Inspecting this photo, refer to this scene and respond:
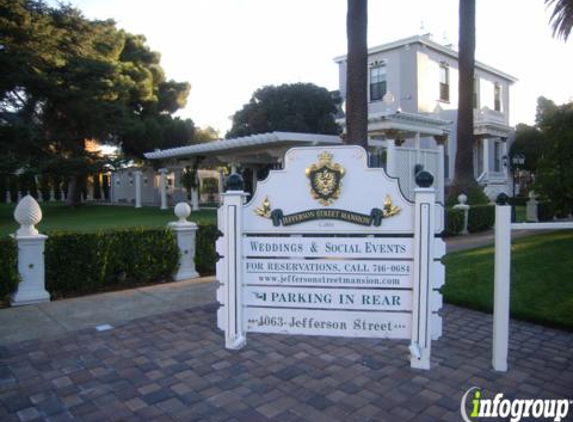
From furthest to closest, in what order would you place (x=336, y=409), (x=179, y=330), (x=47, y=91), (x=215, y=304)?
(x=47, y=91) < (x=215, y=304) < (x=179, y=330) < (x=336, y=409)

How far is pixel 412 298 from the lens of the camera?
4.03m

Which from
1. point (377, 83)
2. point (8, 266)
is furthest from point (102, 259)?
point (377, 83)

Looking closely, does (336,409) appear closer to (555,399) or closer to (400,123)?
(555,399)

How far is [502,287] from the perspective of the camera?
392 cm

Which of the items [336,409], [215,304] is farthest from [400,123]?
[336,409]

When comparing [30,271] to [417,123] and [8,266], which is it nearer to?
[8,266]

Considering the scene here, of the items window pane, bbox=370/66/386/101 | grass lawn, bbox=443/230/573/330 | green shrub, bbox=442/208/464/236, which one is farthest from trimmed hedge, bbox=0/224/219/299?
window pane, bbox=370/66/386/101

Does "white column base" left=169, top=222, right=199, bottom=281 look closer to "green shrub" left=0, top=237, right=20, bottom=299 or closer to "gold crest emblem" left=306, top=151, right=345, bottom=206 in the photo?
"green shrub" left=0, top=237, right=20, bottom=299

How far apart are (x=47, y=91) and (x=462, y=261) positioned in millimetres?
19838

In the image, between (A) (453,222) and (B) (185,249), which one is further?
(A) (453,222)

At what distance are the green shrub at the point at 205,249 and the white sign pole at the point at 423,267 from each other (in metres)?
4.67

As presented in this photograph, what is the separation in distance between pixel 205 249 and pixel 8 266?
294 centimetres

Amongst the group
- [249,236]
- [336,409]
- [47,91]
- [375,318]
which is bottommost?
[336,409]

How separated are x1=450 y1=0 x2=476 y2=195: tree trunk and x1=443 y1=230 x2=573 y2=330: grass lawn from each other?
19.3ft
